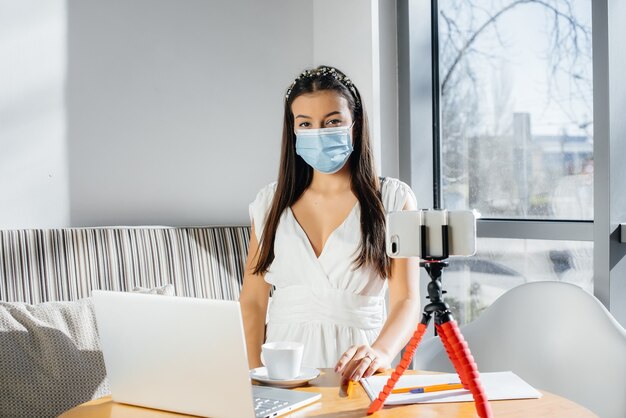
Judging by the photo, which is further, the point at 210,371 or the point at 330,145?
the point at 330,145

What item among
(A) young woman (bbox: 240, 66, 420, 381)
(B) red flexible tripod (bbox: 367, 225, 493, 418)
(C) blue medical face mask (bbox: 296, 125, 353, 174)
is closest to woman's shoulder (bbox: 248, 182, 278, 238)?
(A) young woman (bbox: 240, 66, 420, 381)

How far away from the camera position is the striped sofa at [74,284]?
5.62 feet

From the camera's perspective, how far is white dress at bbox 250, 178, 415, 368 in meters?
1.98

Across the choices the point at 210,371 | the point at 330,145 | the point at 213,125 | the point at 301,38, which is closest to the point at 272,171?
the point at 213,125

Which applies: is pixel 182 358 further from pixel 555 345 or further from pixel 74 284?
pixel 555 345

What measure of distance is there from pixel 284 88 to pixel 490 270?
45.0 inches

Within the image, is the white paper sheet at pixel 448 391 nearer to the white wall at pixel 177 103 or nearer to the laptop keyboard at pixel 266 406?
the laptop keyboard at pixel 266 406

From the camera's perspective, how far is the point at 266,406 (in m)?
1.21

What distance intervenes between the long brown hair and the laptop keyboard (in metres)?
0.79

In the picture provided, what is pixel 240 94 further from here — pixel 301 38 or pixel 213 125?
pixel 301 38

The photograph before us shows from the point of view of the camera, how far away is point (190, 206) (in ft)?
8.86

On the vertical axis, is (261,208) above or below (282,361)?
above

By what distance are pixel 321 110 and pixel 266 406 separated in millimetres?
1017

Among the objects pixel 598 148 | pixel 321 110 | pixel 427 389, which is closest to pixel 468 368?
pixel 427 389
